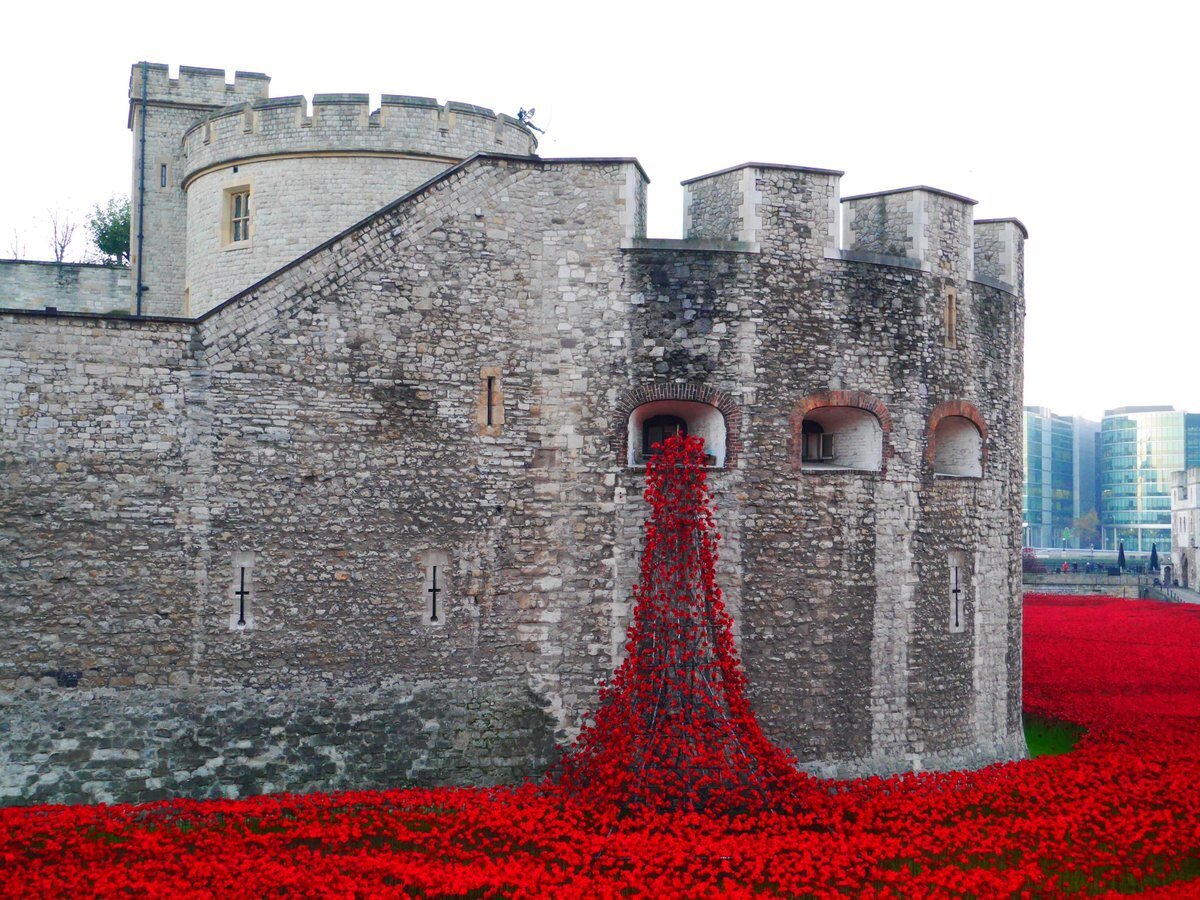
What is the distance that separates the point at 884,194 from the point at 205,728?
35.8 ft

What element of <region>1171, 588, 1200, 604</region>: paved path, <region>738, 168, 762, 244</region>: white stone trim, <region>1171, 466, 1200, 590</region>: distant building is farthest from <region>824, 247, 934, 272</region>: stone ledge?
<region>1171, 466, 1200, 590</region>: distant building

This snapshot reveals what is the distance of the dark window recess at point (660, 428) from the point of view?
13.8 metres

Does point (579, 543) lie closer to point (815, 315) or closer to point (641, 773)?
point (641, 773)

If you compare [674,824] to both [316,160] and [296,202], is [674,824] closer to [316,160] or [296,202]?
[296,202]

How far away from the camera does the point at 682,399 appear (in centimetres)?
1286

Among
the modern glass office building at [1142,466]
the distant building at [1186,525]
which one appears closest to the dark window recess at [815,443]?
the distant building at [1186,525]

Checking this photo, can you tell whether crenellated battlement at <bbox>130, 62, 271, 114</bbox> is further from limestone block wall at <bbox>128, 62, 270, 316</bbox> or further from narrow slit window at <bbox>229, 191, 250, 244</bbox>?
narrow slit window at <bbox>229, 191, 250, 244</bbox>

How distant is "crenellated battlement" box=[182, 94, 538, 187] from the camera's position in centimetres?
1617

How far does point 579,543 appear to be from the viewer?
41.7 ft

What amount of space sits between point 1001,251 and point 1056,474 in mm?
125513

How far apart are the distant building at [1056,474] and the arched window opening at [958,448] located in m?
112

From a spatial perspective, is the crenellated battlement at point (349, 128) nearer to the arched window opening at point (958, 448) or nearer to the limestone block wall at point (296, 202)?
the limestone block wall at point (296, 202)

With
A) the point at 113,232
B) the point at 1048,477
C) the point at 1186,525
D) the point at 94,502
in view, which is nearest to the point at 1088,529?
the point at 1048,477

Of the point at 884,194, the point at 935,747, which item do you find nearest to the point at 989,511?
the point at 935,747
